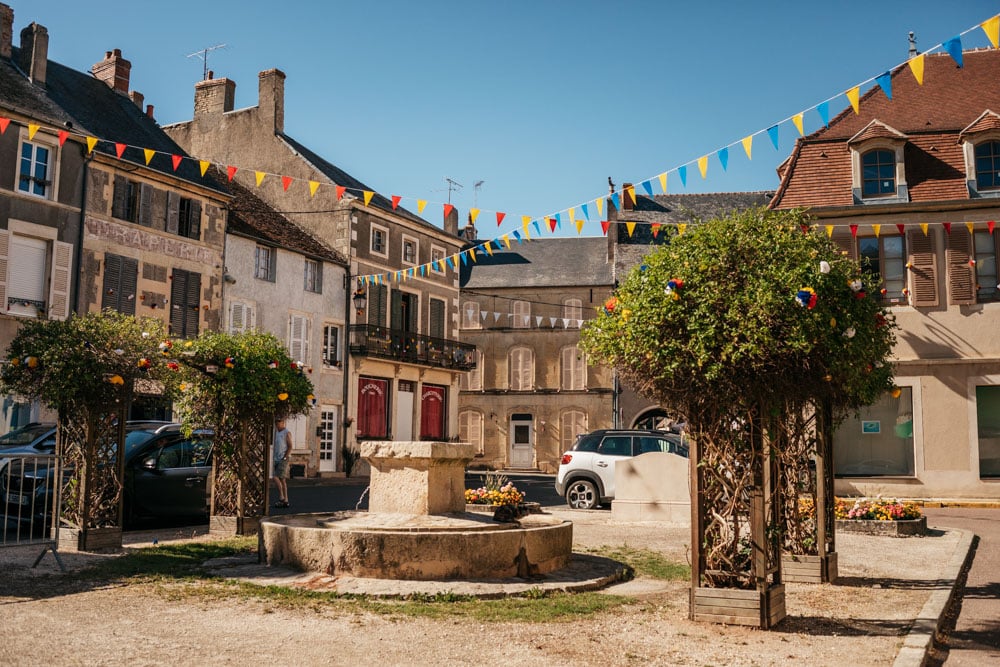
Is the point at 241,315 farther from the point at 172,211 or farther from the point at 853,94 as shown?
the point at 853,94

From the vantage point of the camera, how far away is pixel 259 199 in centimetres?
3116

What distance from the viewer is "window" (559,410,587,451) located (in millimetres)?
40156

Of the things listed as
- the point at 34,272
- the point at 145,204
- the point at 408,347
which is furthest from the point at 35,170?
the point at 408,347

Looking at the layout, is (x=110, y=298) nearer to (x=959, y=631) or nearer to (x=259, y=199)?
(x=259, y=199)

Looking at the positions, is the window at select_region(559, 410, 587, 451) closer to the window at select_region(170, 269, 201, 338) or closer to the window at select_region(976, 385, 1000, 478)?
the window at select_region(170, 269, 201, 338)

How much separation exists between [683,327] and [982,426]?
1642 centimetres

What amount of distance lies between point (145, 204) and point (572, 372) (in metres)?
21.8

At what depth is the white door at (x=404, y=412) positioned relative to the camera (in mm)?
33219

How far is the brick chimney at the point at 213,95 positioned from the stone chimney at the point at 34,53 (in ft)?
31.1

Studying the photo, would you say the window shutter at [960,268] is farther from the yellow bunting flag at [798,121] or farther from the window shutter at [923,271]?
the yellow bunting flag at [798,121]

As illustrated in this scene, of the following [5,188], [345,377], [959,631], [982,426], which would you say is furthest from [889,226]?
[5,188]

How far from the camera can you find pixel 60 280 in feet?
69.6

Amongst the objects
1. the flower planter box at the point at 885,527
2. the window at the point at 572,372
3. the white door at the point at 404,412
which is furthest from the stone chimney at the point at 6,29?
the window at the point at 572,372

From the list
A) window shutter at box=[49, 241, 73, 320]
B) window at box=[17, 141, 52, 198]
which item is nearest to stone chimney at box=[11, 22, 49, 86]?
window at box=[17, 141, 52, 198]
